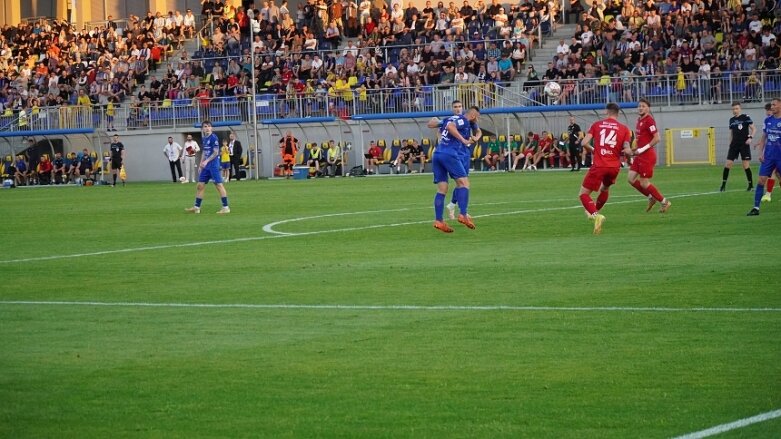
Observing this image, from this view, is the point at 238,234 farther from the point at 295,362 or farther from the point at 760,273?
the point at 295,362

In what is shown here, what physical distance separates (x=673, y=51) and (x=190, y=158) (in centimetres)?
2016

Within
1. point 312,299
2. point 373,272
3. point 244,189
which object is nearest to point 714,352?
point 312,299

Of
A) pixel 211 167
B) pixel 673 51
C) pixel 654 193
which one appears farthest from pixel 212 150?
pixel 673 51

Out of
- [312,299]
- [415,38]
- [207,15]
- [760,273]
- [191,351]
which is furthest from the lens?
[207,15]

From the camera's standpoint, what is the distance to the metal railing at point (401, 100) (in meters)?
46.2

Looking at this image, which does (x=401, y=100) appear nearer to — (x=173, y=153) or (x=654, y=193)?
(x=173, y=153)

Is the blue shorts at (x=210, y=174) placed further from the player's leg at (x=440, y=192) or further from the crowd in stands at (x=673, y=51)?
the crowd in stands at (x=673, y=51)

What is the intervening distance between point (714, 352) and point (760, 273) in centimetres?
463

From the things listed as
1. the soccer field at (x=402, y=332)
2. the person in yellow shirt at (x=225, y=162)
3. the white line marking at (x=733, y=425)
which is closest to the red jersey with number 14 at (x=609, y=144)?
the soccer field at (x=402, y=332)

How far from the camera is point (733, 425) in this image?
6973 mm

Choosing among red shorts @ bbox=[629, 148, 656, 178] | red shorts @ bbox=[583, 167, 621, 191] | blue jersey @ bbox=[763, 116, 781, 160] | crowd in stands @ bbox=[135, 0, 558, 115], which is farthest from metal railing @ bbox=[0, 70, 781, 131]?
red shorts @ bbox=[583, 167, 621, 191]

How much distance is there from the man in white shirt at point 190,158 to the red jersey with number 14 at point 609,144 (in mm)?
34669

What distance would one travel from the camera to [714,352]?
912 cm

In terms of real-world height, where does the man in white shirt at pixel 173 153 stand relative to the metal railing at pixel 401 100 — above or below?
below
